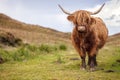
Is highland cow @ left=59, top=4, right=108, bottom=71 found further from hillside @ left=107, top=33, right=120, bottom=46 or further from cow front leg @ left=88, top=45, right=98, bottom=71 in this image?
hillside @ left=107, top=33, right=120, bottom=46

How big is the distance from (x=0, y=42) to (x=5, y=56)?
5.06 m

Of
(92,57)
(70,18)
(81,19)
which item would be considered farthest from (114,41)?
(81,19)

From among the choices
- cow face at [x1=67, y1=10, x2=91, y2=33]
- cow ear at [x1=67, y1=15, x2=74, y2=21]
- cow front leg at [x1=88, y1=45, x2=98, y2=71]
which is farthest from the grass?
cow ear at [x1=67, y1=15, x2=74, y2=21]

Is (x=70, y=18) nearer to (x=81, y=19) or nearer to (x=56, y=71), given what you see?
(x=81, y=19)

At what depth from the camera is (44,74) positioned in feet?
48.7

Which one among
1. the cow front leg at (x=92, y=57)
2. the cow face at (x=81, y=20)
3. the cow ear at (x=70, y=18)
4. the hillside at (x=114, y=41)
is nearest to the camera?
the cow face at (x=81, y=20)

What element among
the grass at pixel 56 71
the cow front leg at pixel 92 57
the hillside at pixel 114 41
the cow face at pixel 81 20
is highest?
the cow face at pixel 81 20

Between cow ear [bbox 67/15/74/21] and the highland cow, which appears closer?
the highland cow

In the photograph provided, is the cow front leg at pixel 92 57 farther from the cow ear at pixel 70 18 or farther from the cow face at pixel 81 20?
the cow ear at pixel 70 18

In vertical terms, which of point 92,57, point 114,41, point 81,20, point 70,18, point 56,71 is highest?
point 70,18

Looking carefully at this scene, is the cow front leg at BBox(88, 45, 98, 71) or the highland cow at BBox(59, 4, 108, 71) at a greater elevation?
the highland cow at BBox(59, 4, 108, 71)

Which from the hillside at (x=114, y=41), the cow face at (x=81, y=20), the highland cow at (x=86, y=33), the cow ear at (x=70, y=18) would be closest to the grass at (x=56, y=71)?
the highland cow at (x=86, y=33)

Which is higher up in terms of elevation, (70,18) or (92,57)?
(70,18)

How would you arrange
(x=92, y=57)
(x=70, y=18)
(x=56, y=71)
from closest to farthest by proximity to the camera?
(x=56, y=71) < (x=70, y=18) < (x=92, y=57)
